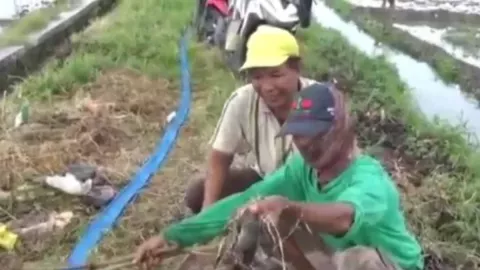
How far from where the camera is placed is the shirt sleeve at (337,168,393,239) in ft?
9.21

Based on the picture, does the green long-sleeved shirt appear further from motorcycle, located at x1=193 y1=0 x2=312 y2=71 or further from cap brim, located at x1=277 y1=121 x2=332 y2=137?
motorcycle, located at x1=193 y1=0 x2=312 y2=71

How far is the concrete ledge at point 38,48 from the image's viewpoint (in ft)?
27.5

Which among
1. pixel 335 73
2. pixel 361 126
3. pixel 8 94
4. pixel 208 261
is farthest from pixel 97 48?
pixel 208 261

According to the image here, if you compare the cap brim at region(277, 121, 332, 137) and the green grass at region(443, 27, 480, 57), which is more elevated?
the cap brim at region(277, 121, 332, 137)

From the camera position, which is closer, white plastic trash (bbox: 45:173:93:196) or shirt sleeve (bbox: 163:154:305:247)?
shirt sleeve (bbox: 163:154:305:247)

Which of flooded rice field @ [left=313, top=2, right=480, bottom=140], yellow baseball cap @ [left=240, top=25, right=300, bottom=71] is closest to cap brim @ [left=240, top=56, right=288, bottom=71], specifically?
yellow baseball cap @ [left=240, top=25, right=300, bottom=71]

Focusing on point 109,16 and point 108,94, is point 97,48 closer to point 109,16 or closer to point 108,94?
point 108,94

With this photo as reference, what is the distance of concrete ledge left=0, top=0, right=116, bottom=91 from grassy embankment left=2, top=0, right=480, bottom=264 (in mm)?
265

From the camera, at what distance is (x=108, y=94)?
7.28 m

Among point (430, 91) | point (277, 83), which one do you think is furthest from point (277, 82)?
point (430, 91)

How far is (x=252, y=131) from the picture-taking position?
3916 mm

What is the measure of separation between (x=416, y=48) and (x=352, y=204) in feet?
30.4

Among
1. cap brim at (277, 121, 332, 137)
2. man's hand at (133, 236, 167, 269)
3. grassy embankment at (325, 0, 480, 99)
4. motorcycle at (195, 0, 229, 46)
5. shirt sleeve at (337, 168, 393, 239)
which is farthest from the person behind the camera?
grassy embankment at (325, 0, 480, 99)

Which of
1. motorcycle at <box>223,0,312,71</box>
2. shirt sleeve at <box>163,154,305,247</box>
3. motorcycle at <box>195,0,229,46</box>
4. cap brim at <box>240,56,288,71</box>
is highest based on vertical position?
cap brim at <box>240,56,288,71</box>
